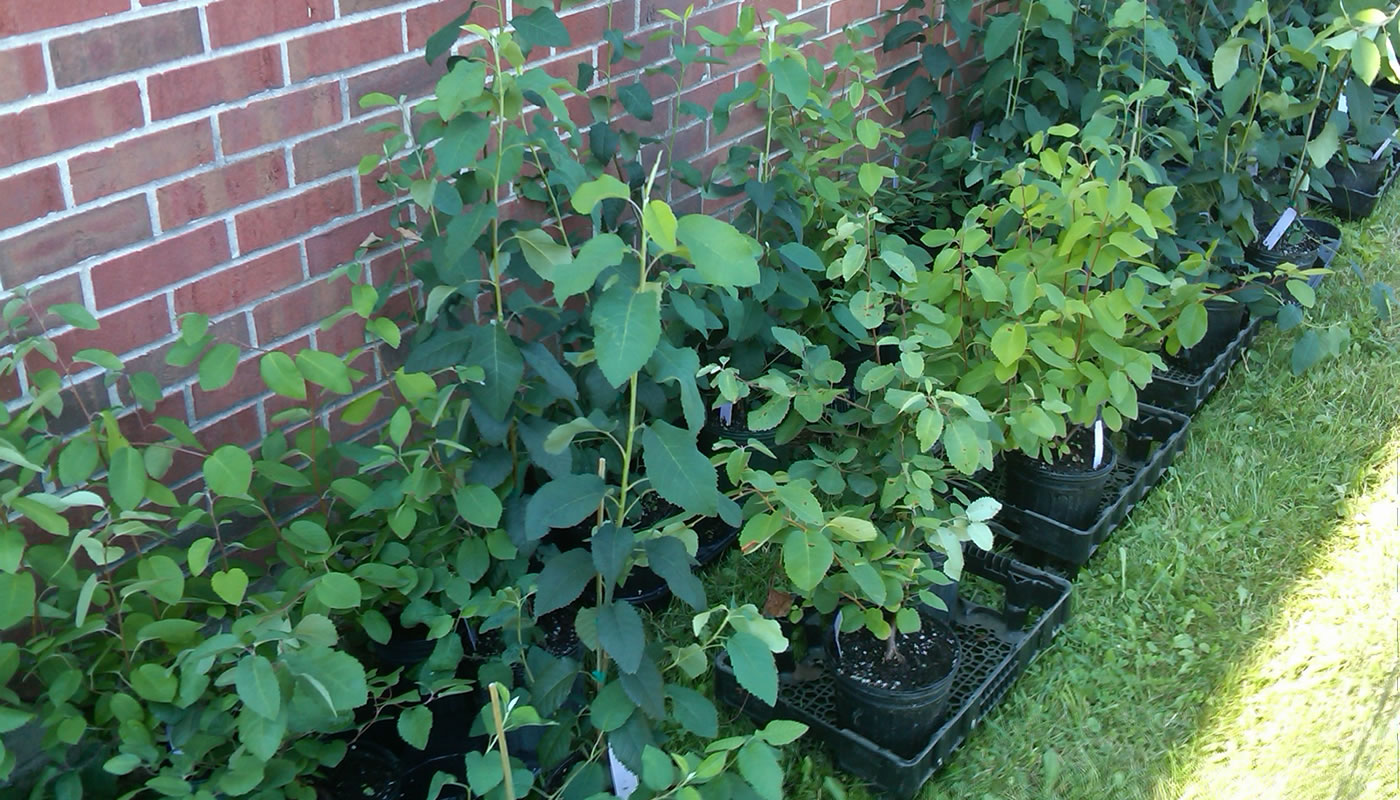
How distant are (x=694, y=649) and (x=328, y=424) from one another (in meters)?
0.85

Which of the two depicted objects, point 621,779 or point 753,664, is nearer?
point 753,664

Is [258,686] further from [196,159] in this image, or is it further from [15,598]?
[196,159]

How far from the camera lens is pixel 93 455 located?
5.60 feet

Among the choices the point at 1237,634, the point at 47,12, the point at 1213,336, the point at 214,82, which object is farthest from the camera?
the point at 1213,336

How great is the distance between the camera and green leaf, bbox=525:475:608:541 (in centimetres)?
173

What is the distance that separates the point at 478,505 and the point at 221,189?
2.09ft

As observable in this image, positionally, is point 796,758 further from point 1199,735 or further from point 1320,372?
point 1320,372

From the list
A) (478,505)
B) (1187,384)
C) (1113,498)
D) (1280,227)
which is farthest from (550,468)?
(1280,227)

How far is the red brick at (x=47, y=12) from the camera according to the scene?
1632mm

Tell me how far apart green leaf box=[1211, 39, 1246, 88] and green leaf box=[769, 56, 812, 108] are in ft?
4.16

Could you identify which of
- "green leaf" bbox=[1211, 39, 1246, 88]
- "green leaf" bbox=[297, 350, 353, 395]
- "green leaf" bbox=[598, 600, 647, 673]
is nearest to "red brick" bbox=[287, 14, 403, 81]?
"green leaf" bbox=[297, 350, 353, 395]

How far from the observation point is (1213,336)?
3383 mm

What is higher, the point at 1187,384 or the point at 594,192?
the point at 594,192

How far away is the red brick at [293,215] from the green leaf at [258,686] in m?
0.78
